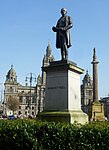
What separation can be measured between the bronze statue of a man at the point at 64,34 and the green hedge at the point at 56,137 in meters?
5.73

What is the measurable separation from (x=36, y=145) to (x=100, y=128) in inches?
81.1

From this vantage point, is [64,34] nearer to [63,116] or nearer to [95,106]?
[63,116]

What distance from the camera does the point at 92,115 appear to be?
141 feet

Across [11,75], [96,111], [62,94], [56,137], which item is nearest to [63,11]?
[62,94]

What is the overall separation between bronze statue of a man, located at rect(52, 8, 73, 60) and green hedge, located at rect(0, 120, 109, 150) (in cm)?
573

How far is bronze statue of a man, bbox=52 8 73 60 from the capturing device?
43.8ft

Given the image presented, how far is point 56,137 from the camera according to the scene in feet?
26.1

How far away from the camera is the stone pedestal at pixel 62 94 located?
39.0 feet

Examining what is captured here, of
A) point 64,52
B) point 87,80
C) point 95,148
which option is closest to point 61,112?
point 64,52

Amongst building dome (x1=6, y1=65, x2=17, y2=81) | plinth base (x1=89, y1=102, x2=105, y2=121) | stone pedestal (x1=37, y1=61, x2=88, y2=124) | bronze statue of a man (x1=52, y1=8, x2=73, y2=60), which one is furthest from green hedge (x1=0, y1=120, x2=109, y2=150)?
building dome (x1=6, y1=65, x2=17, y2=81)

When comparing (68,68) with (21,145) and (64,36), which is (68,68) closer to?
(64,36)

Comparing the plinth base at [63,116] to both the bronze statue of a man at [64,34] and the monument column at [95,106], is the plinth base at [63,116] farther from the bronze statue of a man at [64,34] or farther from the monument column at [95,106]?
the monument column at [95,106]

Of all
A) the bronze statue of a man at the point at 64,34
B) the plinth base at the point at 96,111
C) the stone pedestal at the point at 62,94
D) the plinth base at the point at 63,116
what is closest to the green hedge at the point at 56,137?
the plinth base at the point at 63,116

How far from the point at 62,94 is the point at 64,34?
3.30 m
